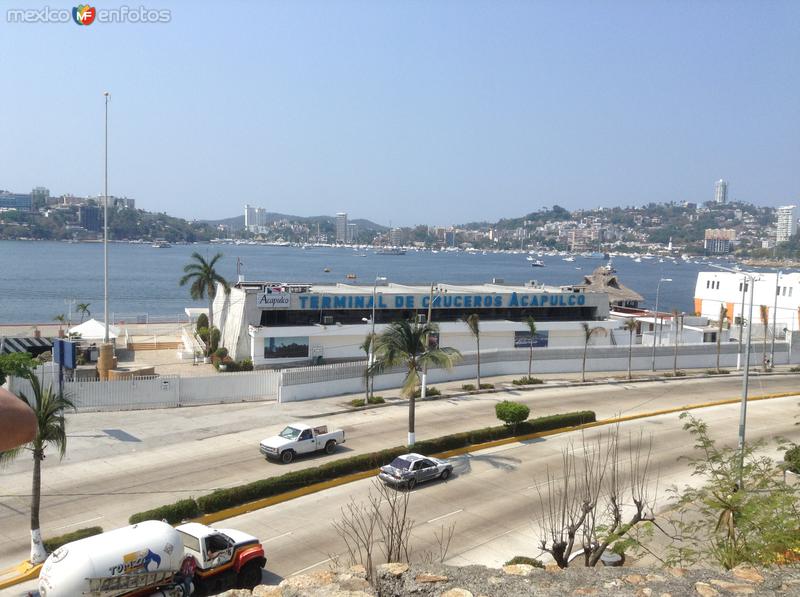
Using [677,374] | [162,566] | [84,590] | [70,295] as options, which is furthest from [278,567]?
[70,295]

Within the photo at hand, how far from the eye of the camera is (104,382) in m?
31.7

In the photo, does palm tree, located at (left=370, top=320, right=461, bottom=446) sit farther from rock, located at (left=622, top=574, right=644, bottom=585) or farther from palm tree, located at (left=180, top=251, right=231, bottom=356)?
palm tree, located at (left=180, top=251, right=231, bottom=356)

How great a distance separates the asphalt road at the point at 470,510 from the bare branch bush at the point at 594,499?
0.52 m

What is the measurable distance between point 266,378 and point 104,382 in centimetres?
760

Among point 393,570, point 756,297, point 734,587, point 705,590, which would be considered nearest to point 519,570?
point 393,570

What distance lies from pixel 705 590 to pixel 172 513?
47.2 ft

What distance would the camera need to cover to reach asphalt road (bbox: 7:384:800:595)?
57.6ft

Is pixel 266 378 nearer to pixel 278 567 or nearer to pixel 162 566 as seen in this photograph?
pixel 278 567

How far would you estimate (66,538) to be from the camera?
17266mm

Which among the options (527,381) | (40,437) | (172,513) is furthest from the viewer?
(527,381)

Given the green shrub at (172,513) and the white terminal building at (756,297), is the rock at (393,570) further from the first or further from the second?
the white terminal building at (756,297)

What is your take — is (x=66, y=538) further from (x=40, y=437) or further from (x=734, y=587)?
(x=734, y=587)

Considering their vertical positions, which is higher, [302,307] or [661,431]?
[302,307]

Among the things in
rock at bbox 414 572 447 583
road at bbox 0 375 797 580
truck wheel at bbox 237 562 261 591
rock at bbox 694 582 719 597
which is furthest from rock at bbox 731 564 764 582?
road at bbox 0 375 797 580
